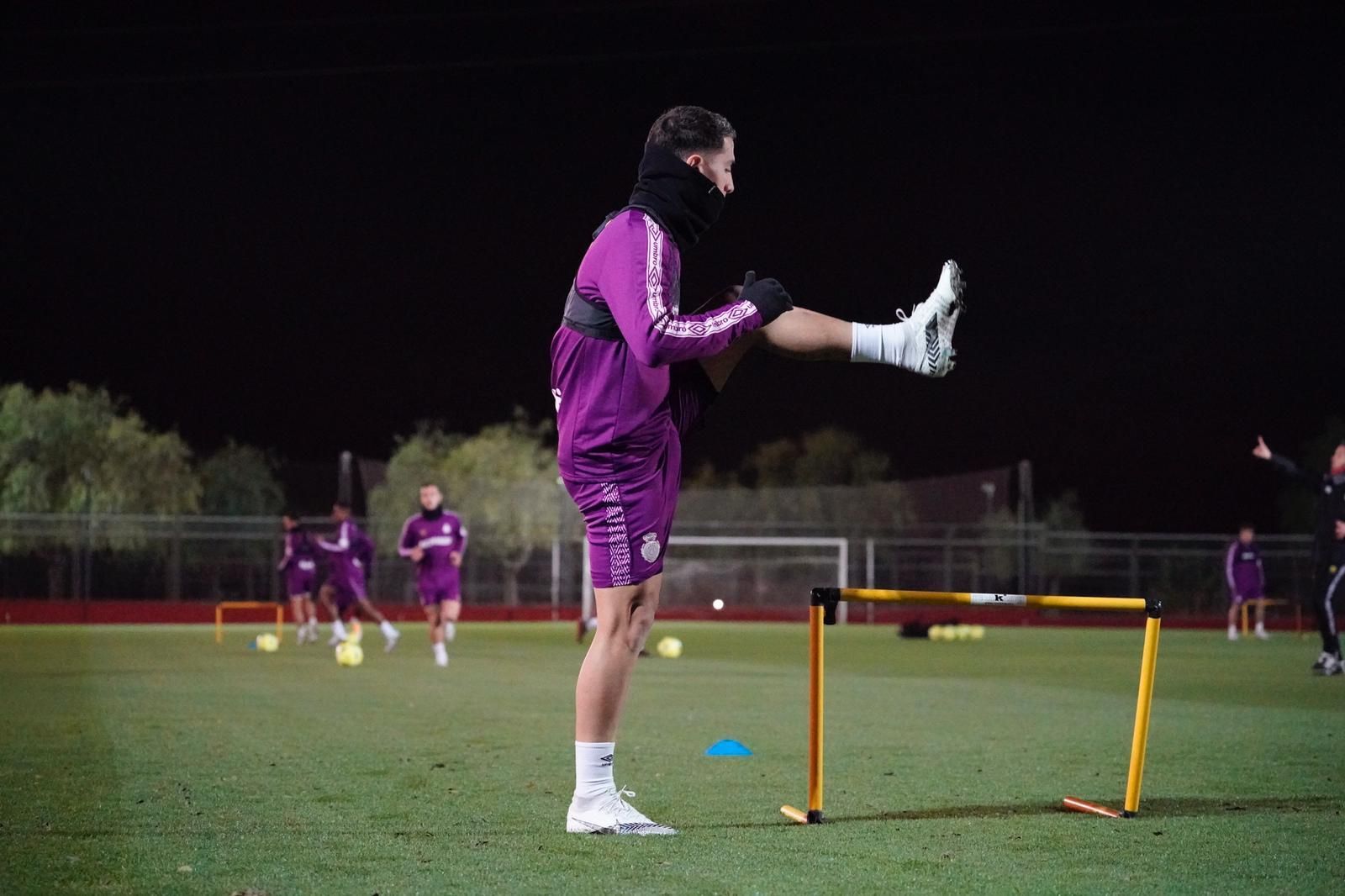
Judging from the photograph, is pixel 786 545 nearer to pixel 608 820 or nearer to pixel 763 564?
pixel 763 564

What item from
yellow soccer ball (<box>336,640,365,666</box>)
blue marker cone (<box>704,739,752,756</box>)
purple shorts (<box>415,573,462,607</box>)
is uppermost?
purple shorts (<box>415,573,462,607</box>)

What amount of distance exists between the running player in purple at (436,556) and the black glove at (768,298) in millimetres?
14206

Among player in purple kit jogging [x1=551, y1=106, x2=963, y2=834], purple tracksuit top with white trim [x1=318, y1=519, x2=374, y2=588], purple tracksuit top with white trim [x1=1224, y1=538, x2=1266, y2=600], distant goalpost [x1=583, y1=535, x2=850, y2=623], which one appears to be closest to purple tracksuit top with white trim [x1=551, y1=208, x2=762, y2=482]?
player in purple kit jogging [x1=551, y1=106, x2=963, y2=834]

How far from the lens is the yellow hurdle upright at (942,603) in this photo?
18.7 feet

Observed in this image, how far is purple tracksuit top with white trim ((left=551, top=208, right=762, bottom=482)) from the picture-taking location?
509 centimetres

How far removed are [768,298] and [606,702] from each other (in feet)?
5.06

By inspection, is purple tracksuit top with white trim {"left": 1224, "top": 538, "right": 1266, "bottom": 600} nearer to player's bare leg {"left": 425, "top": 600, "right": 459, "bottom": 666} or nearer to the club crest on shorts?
player's bare leg {"left": 425, "top": 600, "right": 459, "bottom": 666}

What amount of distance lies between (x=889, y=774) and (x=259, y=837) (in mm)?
3388

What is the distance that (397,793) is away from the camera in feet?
22.0

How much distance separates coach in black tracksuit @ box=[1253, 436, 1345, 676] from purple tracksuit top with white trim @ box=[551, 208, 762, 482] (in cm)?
1319

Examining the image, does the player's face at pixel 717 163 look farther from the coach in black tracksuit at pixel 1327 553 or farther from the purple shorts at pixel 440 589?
the purple shorts at pixel 440 589

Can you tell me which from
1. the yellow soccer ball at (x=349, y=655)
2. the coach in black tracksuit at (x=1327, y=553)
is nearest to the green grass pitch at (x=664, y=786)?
the coach in black tracksuit at (x=1327, y=553)

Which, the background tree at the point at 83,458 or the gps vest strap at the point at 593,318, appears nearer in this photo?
the gps vest strap at the point at 593,318

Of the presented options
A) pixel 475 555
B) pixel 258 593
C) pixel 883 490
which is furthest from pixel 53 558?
pixel 883 490
